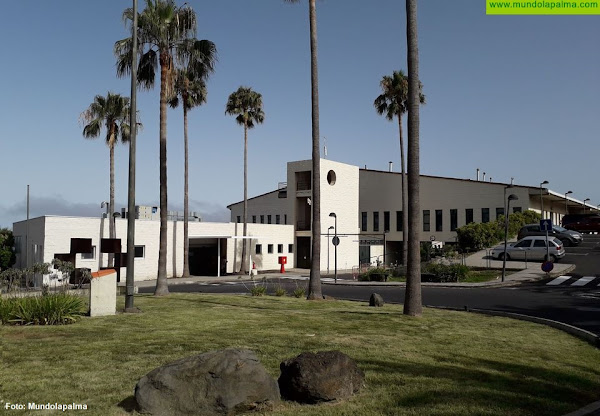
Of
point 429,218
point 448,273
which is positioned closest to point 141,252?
point 448,273

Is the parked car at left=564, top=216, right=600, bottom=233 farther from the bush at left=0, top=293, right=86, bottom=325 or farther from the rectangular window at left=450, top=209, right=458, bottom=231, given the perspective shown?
the bush at left=0, top=293, right=86, bottom=325

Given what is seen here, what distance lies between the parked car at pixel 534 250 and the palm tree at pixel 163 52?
27662 mm

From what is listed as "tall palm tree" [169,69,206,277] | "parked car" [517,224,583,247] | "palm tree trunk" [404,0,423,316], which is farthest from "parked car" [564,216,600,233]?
"palm tree trunk" [404,0,423,316]

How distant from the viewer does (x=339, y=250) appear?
55406 millimetres

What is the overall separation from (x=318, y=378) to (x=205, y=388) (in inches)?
A: 57.3

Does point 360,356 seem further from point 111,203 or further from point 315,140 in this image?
point 111,203

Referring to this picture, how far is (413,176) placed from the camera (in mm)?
16391

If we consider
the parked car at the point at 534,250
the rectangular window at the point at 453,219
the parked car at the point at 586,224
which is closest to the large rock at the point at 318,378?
the parked car at the point at 534,250

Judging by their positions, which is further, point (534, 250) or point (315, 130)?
point (534, 250)

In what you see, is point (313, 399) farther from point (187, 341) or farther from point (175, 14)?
point (175, 14)

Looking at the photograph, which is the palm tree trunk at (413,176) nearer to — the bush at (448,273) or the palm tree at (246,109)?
the bush at (448,273)

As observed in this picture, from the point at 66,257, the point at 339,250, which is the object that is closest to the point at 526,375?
the point at 66,257

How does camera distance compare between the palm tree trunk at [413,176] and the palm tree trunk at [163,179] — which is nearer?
the palm tree trunk at [413,176]

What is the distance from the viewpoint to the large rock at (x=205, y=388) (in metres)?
6.38
